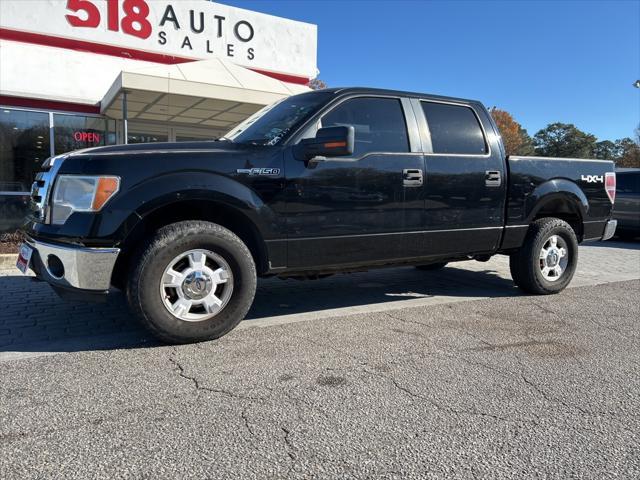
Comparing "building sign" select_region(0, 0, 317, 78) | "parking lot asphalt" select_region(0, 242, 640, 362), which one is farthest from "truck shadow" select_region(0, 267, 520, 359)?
"building sign" select_region(0, 0, 317, 78)

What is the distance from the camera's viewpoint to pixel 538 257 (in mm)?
5754

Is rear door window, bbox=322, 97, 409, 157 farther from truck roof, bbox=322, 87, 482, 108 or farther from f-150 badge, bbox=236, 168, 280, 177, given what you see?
f-150 badge, bbox=236, 168, 280, 177

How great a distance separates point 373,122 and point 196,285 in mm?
2179

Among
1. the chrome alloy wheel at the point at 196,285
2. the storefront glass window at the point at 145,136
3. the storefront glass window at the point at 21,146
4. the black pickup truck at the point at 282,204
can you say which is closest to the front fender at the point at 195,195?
the black pickup truck at the point at 282,204

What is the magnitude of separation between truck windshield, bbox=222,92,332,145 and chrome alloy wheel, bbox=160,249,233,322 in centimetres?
109

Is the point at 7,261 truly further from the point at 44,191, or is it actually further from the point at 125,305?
the point at 44,191

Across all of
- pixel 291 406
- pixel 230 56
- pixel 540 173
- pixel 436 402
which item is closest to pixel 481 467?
pixel 436 402

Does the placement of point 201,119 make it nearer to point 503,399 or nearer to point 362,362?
point 362,362

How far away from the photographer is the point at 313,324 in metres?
4.61

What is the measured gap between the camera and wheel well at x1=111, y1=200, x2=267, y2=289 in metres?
3.84

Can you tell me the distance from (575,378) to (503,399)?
0.72 meters

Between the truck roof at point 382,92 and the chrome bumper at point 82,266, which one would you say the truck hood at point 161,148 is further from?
the truck roof at point 382,92

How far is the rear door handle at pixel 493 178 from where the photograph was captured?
17.2 feet

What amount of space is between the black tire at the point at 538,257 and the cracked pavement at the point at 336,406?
133 centimetres
